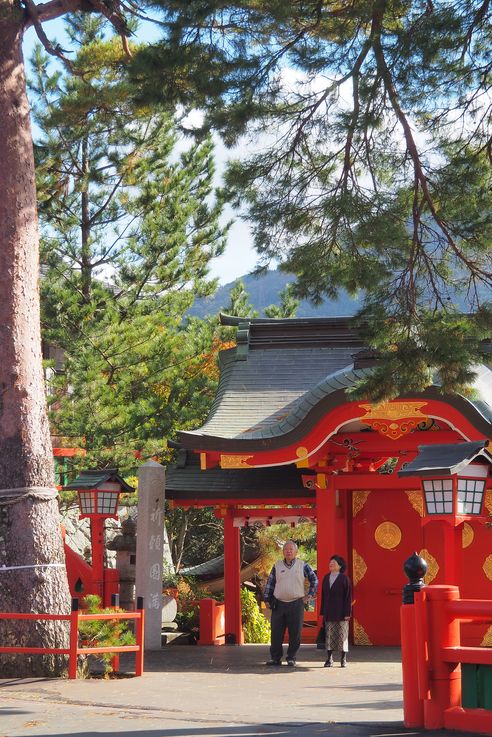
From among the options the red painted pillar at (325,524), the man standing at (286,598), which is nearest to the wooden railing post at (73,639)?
the man standing at (286,598)

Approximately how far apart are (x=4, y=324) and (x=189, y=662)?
464 cm

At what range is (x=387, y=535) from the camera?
15484mm

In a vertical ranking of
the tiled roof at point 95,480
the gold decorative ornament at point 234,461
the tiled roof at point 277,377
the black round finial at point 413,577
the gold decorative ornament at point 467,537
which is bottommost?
the black round finial at point 413,577

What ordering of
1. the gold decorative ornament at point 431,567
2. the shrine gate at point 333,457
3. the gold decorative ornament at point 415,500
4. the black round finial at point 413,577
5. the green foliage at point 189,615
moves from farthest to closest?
1. the green foliage at point 189,615
2. the gold decorative ornament at point 415,500
3. the gold decorative ornament at point 431,567
4. the shrine gate at point 333,457
5. the black round finial at point 413,577

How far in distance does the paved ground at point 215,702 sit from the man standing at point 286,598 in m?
0.34

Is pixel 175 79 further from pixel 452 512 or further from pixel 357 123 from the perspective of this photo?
pixel 452 512

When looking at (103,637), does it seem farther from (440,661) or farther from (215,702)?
(440,661)

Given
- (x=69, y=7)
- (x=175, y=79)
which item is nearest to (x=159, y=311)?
(x=69, y=7)

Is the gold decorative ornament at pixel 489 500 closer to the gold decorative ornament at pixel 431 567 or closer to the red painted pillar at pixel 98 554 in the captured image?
the gold decorative ornament at pixel 431 567

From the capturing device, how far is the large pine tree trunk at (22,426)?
35.8ft

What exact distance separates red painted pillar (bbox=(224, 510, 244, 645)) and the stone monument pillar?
244cm

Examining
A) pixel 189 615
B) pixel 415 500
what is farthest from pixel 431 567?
pixel 189 615

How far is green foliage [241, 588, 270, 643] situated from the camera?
754 inches

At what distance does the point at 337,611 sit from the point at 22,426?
423 cm
